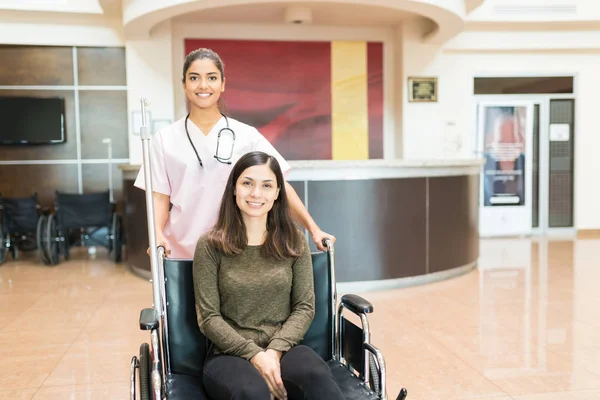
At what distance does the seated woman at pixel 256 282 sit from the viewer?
174 centimetres

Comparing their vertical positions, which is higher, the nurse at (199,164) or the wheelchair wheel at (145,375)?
the nurse at (199,164)

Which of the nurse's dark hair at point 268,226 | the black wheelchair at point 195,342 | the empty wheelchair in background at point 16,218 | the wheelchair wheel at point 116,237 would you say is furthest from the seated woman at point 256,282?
the empty wheelchair in background at point 16,218

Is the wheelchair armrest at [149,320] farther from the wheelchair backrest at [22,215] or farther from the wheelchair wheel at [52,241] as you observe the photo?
the wheelchair backrest at [22,215]

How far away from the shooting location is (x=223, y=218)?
1.86 metres

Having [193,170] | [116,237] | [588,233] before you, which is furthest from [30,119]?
[588,233]

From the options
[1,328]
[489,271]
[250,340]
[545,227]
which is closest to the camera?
[250,340]

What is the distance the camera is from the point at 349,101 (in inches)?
309

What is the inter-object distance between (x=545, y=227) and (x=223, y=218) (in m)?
7.45

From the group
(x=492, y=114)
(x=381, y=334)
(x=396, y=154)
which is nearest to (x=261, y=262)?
(x=381, y=334)

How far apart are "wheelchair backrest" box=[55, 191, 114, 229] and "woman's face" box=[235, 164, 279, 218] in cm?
493

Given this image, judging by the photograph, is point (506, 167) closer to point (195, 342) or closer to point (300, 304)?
point (300, 304)

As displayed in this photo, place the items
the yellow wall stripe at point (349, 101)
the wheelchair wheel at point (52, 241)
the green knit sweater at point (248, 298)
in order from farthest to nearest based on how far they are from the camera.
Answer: the yellow wall stripe at point (349, 101), the wheelchair wheel at point (52, 241), the green knit sweater at point (248, 298)

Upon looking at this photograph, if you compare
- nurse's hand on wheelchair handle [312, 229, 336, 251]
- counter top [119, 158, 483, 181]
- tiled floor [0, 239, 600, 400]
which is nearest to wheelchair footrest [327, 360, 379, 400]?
nurse's hand on wheelchair handle [312, 229, 336, 251]

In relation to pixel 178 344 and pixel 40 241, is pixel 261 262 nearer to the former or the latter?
pixel 178 344
